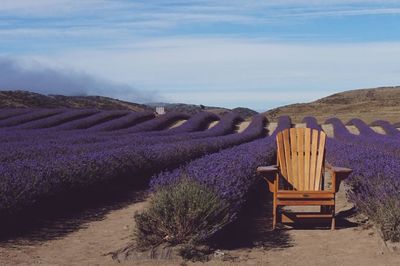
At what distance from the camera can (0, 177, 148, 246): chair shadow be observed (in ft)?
23.1

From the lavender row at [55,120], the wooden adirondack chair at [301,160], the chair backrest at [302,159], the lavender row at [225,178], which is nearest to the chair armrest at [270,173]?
the lavender row at [225,178]

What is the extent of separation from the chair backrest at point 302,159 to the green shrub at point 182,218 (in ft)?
7.39

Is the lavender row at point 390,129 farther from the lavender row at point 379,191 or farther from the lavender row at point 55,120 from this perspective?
the lavender row at point 379,191

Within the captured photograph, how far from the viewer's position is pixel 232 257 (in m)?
5.75

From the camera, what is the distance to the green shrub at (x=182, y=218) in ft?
19.2

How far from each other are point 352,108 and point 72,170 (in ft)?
170

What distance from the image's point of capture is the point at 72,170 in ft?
29.3

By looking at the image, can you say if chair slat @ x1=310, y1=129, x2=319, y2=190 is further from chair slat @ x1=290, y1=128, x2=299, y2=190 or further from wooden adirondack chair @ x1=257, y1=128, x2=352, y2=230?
chair slat @ x1=290, y1=128, x2=299, y2=190

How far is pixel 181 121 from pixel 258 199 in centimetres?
2583

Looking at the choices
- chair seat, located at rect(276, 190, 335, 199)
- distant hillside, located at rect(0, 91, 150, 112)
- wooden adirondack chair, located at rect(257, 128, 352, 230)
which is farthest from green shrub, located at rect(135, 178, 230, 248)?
distant hillside, located at rect(0, 91, 150, 112)

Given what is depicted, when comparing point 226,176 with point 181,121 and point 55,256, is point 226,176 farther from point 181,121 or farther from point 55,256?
point 181,121

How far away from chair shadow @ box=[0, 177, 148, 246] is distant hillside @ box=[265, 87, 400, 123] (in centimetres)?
3271

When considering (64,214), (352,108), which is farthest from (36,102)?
(64,214)

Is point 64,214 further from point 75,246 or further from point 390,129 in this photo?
point 390,129
